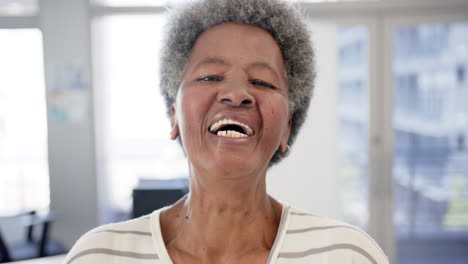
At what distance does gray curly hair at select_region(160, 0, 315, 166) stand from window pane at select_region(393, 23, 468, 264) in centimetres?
290

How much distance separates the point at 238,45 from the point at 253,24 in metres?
0.08

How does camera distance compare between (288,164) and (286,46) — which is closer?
(286,46)

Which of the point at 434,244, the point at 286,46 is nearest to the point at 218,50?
the point at 286,46

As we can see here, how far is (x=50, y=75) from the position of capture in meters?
3.71

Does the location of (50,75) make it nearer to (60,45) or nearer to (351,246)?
(60,45)

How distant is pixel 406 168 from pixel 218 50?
3187 mm

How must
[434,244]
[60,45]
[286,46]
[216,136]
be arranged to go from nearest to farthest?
[216,136] < [286,46] < [60,45] < [434,244]

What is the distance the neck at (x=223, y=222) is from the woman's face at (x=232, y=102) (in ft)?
0.18

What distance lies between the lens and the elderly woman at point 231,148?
97 centimetres

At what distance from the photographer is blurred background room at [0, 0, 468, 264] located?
3721mm

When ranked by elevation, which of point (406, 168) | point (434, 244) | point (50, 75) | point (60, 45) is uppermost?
point (60, 45)

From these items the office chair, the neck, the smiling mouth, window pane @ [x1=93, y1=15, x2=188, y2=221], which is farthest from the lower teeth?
window pane @ [x1=93, y1=15, x2=188, y2=221]

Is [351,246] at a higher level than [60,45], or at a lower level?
lower

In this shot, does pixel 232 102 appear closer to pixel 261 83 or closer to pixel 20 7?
pixel 261 83
